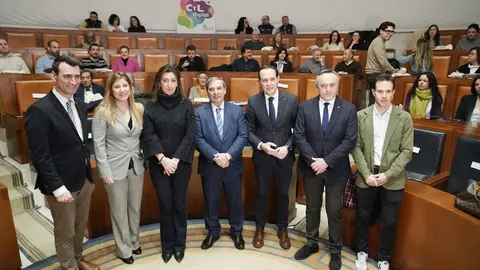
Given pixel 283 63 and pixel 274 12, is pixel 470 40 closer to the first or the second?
pixel 283 63

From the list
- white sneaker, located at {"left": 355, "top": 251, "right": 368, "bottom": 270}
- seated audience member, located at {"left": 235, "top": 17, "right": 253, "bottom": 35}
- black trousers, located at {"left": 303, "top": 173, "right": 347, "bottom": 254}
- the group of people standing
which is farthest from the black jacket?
seated audience member, located at {"left": 235, "top": 17, "right": 253, "bottom": 35}

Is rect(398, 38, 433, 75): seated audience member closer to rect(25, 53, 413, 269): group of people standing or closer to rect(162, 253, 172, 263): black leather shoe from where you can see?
rect(25, 53, 413, 269): group of people standing

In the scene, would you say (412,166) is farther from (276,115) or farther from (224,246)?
(224,246)

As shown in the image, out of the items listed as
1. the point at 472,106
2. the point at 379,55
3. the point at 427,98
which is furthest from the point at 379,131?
the point at 379,55

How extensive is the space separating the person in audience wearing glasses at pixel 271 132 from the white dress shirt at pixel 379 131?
47cm

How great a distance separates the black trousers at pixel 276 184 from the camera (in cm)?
212

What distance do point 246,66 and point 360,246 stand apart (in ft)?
10.8

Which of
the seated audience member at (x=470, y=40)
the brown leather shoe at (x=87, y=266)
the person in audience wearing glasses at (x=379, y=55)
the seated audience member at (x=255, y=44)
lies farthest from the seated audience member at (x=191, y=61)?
the seated audience member at (x=470, y=40)

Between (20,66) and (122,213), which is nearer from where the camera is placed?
(122,213)

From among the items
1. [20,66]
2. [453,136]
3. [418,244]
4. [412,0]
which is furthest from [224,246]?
[412,0]

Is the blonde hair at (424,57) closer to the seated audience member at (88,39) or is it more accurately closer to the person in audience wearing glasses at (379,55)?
the person in audience wearing glasses at (379,55)

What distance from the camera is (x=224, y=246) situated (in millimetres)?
2281

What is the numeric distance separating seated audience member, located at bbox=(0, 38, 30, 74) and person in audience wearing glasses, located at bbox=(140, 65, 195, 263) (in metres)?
3.06

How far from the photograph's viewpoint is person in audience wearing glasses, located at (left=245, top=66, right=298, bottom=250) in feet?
6.70
